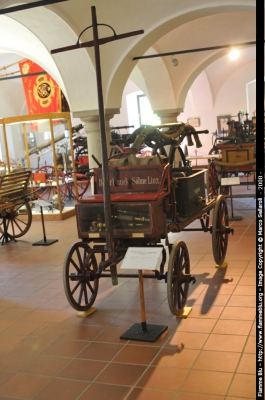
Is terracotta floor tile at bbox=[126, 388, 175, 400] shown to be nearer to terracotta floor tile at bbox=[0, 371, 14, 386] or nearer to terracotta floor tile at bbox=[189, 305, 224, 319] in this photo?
terracotta floor tile at bbox=[0, 371, 14, 386]

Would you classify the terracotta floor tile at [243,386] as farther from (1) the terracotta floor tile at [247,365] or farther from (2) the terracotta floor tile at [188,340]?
(2) the terracotta floor tile at [188,340]

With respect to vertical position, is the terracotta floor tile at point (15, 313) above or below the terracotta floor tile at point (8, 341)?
below

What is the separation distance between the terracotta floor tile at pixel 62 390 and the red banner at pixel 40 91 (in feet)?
39.0

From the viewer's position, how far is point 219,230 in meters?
6.73

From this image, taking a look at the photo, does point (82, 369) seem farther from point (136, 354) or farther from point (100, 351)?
point (136, 354)

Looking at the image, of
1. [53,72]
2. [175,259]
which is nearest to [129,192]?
[175,259]

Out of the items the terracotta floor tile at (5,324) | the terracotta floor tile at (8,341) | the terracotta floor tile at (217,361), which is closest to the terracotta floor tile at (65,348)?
the terracotta floor tile at (8,341)

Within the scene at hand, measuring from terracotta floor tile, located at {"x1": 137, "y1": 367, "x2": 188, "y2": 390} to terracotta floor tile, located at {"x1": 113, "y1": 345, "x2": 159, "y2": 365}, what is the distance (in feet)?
0.62

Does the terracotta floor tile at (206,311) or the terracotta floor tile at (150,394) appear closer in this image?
the terracotta floor tile at (150,394)

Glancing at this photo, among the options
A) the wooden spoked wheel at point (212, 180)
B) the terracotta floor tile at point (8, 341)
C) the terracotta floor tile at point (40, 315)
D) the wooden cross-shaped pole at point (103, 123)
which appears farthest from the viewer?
the wooden spoked wheel at point (212, 180)

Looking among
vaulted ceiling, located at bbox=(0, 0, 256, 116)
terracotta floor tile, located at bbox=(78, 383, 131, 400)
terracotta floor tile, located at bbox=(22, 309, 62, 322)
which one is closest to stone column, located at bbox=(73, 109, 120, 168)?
vaulted ceiling, located at bbox=(0, 0, 256, 116)

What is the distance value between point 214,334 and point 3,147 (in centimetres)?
879

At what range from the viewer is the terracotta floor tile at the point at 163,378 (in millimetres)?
3992

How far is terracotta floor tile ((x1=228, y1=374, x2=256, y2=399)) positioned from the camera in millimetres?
3762
